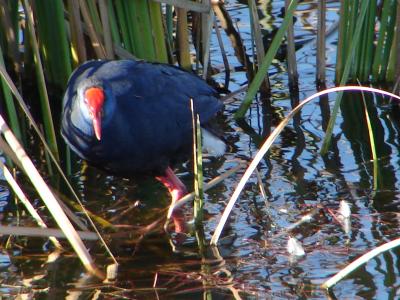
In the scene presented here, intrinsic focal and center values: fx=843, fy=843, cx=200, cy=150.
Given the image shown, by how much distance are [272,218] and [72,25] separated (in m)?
1.23

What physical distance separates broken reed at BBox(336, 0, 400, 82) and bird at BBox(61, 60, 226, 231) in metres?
0.80

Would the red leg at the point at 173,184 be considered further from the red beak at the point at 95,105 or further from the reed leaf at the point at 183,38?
the reed leaf at the point at 183,38

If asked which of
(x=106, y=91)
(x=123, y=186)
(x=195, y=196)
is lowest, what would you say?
(x=123, y=186)

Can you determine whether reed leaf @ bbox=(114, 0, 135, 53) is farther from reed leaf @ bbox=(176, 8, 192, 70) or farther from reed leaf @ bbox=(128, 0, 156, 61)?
reed leaf @ bbox=(176, 8, 192, 70)

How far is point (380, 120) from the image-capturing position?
394 centimetres

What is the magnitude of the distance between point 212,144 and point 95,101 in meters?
0.72

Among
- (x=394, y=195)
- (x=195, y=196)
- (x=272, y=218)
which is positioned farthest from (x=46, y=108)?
(x=394, y=195)

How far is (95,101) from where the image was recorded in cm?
300

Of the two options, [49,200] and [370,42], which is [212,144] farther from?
[49,200]

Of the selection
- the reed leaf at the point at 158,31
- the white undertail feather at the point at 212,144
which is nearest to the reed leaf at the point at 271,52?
the white undertail feather at the point at 212,144

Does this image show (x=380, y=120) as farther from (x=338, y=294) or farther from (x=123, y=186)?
(x=338, y=294)

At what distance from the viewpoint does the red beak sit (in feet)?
9.82

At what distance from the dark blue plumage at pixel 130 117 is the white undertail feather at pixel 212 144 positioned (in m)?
0.18

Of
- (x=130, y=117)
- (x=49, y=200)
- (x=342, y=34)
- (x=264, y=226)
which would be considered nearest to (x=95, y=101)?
(x=130, y=117)
